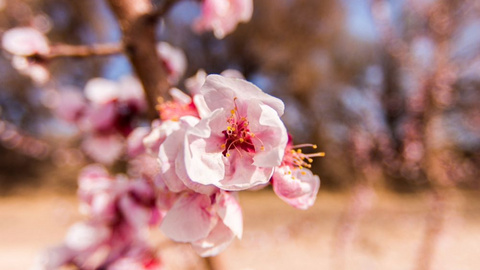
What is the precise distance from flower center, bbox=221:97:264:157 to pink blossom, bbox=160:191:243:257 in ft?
0.18

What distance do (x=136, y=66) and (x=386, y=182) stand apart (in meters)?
6.42

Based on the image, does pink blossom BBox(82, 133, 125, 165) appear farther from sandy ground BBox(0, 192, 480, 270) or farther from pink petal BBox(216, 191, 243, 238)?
sandy ground BBox(0, 192, 480, 270)

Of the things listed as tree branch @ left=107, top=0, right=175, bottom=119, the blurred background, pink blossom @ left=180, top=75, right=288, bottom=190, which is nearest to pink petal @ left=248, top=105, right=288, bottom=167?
pink blossom @ left=180, top=75, right=288, bottom=190

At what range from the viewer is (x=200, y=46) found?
22.7 feet

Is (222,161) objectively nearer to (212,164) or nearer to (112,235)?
(212,164)

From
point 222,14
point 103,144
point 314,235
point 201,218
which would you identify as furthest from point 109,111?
point 314,235

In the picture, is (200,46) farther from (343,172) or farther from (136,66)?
(136,66)

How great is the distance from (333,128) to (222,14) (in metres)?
6.01

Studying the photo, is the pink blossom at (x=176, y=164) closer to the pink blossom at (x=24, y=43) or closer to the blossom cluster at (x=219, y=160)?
the blossom cluster at (x=219, y=160)

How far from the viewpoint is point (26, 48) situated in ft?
2.13

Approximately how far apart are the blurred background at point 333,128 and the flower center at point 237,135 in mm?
1855

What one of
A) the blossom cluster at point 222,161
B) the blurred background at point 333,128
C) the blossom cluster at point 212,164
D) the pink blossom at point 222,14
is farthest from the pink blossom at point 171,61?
the blurred background at point 333,128

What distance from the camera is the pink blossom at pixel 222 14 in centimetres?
66

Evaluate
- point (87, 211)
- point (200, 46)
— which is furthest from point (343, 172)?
point (87, 211)
